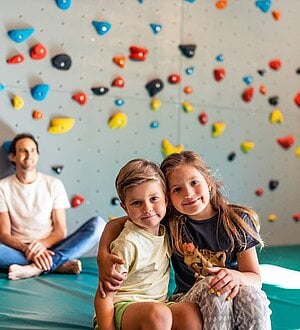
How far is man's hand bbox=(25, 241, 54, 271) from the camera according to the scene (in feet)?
8.92

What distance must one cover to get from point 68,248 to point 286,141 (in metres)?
1.89

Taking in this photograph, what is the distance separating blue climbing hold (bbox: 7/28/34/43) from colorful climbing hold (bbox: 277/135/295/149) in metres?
1.86

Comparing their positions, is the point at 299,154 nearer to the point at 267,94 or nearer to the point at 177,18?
the point at 267,94

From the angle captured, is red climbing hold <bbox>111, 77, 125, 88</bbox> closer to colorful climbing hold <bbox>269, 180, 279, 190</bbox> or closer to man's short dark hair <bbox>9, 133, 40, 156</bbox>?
man's short dark hair <bbox>9, 133, 40, 156</bbox>

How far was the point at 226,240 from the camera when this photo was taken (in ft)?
5.50

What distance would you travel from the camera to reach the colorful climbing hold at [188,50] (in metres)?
3.65

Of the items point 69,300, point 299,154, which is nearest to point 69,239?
point 69,300

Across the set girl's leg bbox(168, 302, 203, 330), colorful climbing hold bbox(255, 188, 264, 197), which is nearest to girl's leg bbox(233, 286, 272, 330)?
girl's leg bbox(168, 302, 203, 330)

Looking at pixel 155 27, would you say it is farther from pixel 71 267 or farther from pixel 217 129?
pixel 71 267

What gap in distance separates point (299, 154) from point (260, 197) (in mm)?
444

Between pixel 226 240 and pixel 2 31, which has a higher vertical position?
pixel 2 31

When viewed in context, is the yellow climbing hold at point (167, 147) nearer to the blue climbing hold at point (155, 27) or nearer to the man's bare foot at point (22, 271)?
the blue climbing hold at point (155, 27)

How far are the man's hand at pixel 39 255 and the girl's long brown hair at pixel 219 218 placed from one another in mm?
1184

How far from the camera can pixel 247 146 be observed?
12.9ft
